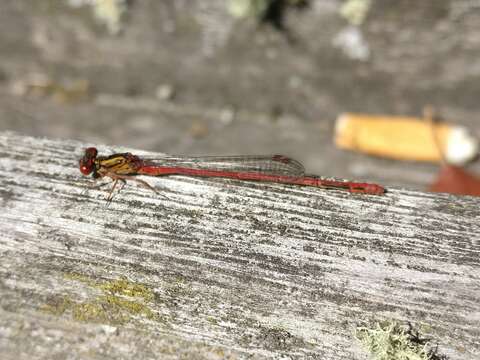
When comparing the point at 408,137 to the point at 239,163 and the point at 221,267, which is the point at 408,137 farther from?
the point at 221,267

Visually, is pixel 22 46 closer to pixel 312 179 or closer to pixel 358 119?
pixel 358 119

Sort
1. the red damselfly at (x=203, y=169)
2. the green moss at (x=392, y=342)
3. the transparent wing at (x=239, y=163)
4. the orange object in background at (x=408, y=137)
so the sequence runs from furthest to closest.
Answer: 1. the orange object in background at (x=408, y=137)
2. the transparent wing at (x=239, y=163)
3. the red damselfly at (x=203, y=169)
4. the green moss at (x=392, y=342)

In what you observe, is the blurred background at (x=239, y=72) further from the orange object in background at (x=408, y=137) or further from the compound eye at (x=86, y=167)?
the compound eye at (x=86, y=167)

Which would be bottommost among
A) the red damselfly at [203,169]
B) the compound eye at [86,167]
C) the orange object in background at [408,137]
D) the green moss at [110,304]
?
the green moss at [110,304]

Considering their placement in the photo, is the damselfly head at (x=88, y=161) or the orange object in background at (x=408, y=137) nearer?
the damselfly head at (x=88, y=161)

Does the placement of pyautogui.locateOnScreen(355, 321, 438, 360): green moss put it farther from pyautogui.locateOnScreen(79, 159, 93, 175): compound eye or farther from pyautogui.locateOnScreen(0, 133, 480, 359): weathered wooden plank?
pyautogui.locateOnScreen(79, 159, 93, 175): compound eye

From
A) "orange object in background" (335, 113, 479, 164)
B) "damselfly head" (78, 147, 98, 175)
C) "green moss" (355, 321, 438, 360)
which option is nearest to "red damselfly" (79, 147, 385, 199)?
"damselfly head" (78, 147, 98, 175)

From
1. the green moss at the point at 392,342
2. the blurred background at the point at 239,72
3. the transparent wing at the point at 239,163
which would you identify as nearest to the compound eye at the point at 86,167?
the transparent wing at the point at 239,163
